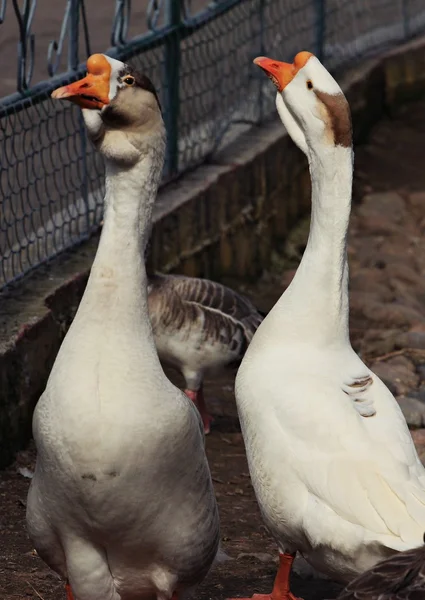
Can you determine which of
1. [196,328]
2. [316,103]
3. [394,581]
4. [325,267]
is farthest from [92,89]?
[196,328]

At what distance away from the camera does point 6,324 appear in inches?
231

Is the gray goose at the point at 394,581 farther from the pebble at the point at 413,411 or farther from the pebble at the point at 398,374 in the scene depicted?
the pebble at the point at 398,374

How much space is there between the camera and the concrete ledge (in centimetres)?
584

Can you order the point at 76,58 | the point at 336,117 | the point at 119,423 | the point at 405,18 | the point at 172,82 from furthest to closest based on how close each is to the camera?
the point at 405,18, the point at 172,82, the point at 76,58, the point at 336,117, the point at 119,423

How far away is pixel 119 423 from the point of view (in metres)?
3.73

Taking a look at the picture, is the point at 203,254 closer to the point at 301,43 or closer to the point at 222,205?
the point at 222,205

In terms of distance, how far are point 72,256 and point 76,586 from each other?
10.1 feet

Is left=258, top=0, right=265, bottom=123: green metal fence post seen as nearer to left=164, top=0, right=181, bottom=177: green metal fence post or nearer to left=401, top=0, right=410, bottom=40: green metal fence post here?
left=164, top=0, right=181, bottom=177: green metal fence post

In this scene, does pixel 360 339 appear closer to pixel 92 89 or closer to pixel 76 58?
pixel 76 58

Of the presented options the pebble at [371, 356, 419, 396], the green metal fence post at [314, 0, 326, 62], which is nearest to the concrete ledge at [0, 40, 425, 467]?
the green metal fence post at [314, 0, 326, 62]

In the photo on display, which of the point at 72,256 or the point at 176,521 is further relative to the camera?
the point at 72,256

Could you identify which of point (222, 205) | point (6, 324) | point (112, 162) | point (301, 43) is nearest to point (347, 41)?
point (301, 43)

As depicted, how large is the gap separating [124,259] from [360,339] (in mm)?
3869

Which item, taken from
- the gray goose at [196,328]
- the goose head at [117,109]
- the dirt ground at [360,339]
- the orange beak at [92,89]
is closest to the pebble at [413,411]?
the dirt ground at [360,339]
